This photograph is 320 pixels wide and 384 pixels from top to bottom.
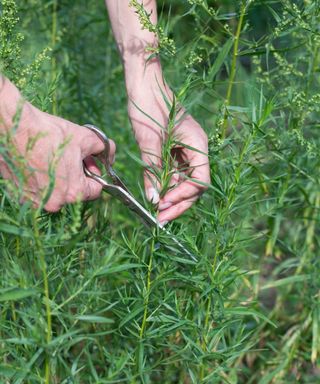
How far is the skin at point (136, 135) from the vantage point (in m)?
1.62

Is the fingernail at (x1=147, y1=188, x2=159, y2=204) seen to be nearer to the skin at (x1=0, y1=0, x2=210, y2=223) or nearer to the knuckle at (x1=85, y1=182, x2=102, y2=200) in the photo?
the skin at (x1=0, y1=0, x2=210, y2=223)

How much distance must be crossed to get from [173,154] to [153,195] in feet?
0.63

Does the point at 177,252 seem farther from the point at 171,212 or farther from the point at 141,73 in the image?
the point at 141,73

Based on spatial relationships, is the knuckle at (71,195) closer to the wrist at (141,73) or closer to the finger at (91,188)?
the finger at (91,188)

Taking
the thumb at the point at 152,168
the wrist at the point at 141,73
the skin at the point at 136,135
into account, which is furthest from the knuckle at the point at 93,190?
the wrist at the point at 141,73

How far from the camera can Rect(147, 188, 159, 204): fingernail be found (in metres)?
1.80

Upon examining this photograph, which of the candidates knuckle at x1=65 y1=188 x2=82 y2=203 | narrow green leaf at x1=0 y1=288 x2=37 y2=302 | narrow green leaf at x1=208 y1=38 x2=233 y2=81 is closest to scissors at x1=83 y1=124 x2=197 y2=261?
knuckle at x1=65 y1=188 x2=82 y2=203

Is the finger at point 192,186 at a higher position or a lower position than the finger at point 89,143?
lower

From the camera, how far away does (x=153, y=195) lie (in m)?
1.81

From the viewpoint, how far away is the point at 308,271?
2.56 m

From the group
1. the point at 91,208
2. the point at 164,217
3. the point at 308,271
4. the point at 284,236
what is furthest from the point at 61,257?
the point at 284,236

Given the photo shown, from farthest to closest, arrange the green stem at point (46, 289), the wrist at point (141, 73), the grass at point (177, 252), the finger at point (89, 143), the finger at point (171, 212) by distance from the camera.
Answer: the wrist at point (141, 73), the finger at point (171, 212), the finger at point (89, 143), the grass at point (177, 252), the green stem at point (46, 289)

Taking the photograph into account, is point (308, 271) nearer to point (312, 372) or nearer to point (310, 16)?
point (312, 372)

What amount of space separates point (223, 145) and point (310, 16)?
38 centimetres
